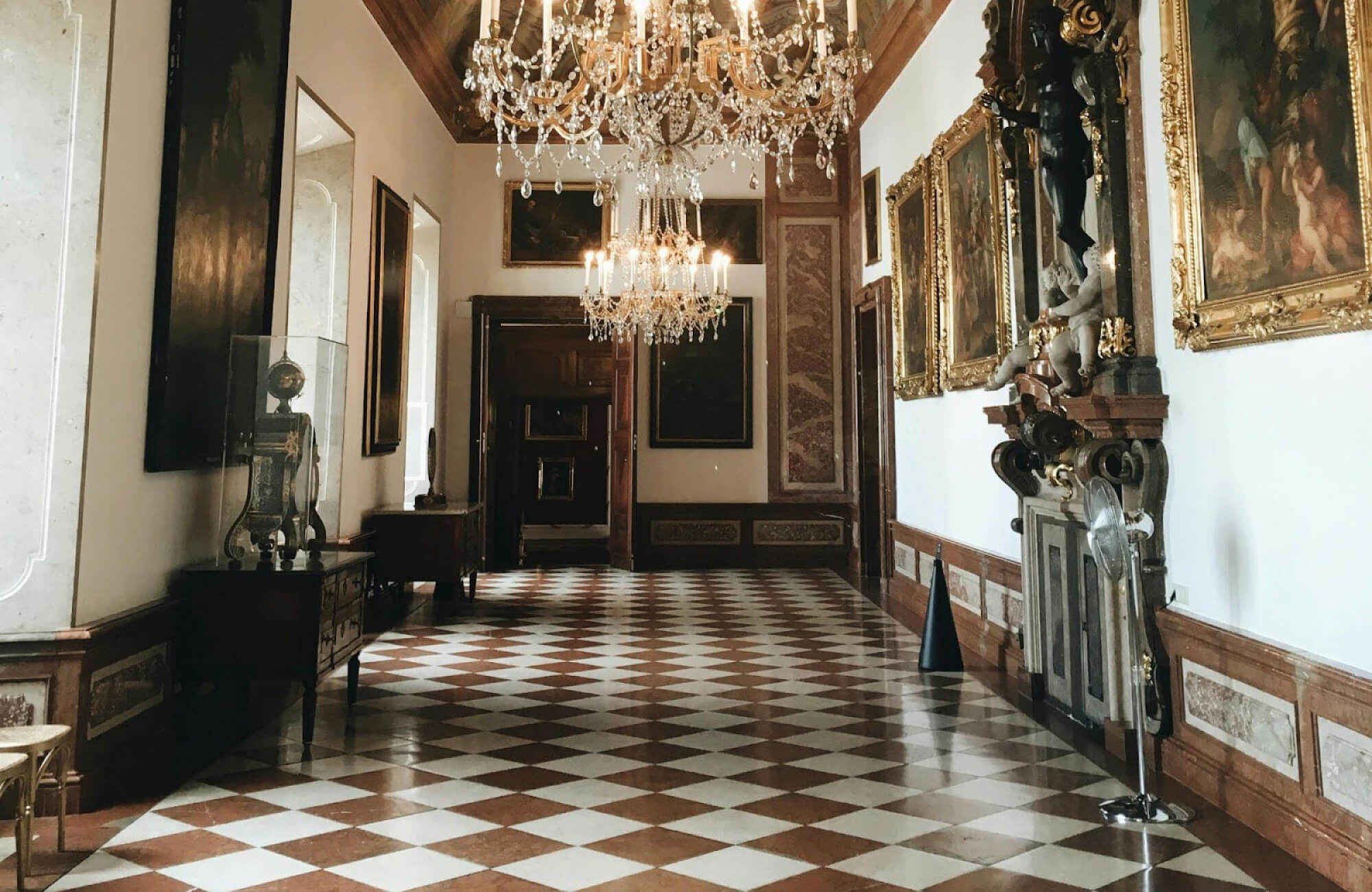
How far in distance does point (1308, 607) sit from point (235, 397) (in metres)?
4.78

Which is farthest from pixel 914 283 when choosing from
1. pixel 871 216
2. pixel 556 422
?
pixel 556 422

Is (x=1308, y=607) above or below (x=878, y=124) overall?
below

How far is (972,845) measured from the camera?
3.32m

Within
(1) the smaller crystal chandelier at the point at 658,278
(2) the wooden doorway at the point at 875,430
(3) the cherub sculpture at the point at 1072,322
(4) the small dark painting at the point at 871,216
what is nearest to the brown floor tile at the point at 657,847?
(3) the cherub sculpture at the point at 1072,322

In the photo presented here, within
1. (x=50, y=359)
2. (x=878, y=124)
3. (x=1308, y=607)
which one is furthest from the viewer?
(x=878, y=124)

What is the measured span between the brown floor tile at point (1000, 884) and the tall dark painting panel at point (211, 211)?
3782 millimetres

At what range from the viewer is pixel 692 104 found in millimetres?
5590

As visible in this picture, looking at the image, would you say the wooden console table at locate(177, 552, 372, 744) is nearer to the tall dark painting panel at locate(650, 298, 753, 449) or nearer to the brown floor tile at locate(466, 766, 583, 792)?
the brown floor tile at locate(466, 766, 583, 792)

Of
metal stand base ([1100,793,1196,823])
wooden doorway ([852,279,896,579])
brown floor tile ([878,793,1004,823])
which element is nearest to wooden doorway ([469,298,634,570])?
wooden doorway ([852,279,896,579])

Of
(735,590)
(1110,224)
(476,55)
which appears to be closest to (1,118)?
(476,55)

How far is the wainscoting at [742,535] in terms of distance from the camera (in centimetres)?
1205

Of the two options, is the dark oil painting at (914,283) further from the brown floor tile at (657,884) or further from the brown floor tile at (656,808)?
the brown floor tile at (657,884)

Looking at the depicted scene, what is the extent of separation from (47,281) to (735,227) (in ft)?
30.7

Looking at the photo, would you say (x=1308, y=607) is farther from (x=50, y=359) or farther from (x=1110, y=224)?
(x=50, y=359)
